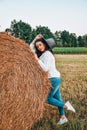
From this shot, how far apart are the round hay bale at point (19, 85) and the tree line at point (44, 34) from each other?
53.5m

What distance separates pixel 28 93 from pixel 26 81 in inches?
7.6

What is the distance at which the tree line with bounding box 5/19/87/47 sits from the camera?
62.7 m

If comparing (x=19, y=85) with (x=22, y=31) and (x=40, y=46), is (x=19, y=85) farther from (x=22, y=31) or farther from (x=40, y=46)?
(x=22, y=31)

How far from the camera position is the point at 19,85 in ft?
19.0

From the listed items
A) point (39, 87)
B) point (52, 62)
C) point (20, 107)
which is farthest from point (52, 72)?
point (20, 107)

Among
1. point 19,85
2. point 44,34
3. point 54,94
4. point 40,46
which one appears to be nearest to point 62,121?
point 54,94

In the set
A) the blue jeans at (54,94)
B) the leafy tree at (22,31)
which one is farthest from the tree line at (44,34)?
the blue jeans at (54,94)

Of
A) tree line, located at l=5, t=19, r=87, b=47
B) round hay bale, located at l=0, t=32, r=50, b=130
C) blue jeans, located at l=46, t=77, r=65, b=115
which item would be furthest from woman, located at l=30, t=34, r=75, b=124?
tree line, located at l=5, t=19, r=87, b=47

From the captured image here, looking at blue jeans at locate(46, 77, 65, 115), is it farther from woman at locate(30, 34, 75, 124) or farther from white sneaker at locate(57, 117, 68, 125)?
white sneaker at locate(57, 117, 68, 125)

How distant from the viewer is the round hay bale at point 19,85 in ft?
18.7

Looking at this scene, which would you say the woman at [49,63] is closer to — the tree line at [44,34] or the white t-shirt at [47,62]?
the white t-shirt at [47,62]

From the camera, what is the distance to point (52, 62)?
6371mm

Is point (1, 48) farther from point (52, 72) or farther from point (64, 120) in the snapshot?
point (64, 120)

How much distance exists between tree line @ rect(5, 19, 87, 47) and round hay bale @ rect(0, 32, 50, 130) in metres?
53.5
